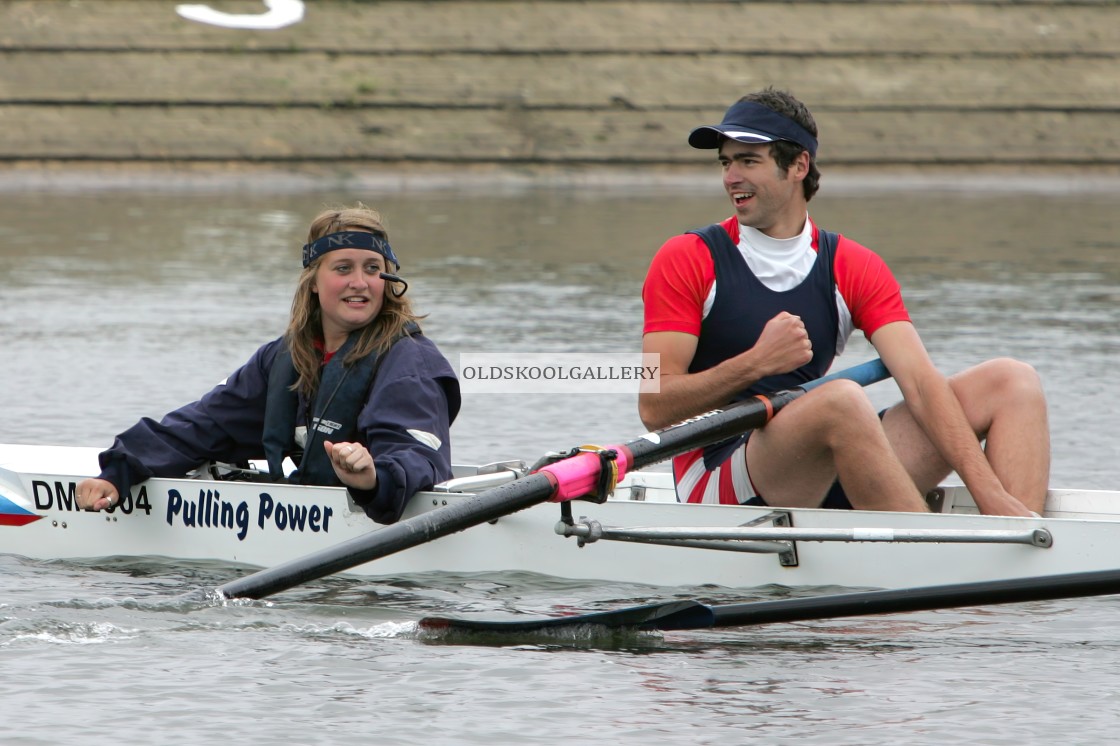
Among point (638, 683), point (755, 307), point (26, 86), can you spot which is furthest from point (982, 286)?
point (26, 86)

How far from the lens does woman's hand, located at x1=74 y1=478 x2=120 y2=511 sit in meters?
5.80

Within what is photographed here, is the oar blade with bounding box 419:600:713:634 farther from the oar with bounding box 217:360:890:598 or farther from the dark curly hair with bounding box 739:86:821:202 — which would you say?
the dark curly hair with bounding box 739:86:821:202

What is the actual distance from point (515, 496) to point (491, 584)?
735 mm

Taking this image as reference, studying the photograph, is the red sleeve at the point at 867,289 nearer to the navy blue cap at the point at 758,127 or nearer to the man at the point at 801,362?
the man at the point at 801,362

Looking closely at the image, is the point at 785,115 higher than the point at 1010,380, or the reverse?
the point at 785,115

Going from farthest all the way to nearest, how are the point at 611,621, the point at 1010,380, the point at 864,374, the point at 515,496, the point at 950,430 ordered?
the point at 864,374, the point at 1010,380, the point at 950,430, the point at 611,621, the point at 515,496

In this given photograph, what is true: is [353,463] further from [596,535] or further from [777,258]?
[777,258]

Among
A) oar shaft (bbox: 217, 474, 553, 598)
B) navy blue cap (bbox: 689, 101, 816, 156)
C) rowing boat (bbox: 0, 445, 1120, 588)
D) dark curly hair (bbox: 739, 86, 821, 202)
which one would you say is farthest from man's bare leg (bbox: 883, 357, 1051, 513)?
oar shaft (bbox: 217, 474, 553, 598)

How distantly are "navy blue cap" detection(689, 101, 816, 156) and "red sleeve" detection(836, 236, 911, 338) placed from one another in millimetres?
394

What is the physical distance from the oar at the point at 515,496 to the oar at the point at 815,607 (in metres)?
0.34

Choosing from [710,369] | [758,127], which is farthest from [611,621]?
[758,127]

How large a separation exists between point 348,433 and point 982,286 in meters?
9.75

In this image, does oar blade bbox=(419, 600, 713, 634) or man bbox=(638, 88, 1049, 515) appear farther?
man bbox=(638, 88, 1049, 515)

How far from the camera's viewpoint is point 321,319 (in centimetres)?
581
